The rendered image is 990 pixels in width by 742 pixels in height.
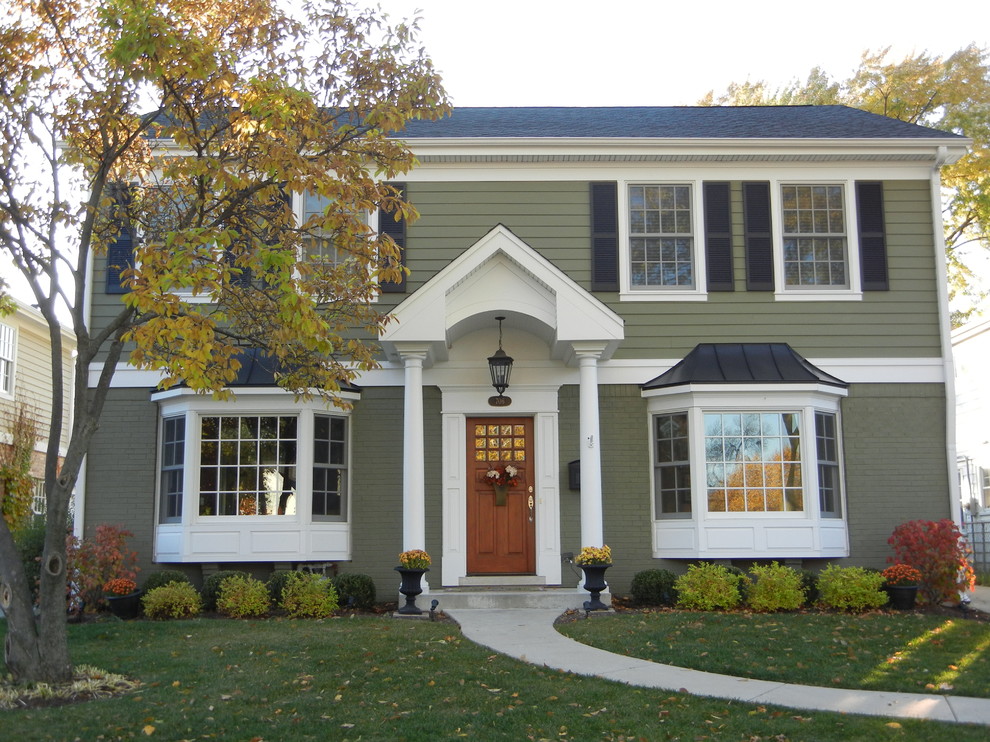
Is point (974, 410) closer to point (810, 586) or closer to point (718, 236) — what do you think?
point (718, 236)

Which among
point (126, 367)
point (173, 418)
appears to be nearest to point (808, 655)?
point (173, 418)

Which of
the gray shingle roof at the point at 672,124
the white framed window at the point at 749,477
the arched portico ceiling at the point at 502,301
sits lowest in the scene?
the white framed window at the point at 749,477

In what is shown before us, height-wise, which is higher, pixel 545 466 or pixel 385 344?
pixel 385 344

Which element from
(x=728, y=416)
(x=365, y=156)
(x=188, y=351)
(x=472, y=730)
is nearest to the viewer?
(x=472, y=730)

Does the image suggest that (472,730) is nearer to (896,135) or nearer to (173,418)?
(173,418)

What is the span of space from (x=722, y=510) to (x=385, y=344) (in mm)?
4916

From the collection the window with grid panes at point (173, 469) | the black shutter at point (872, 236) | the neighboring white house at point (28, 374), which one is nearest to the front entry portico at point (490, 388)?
the window with grid panes at point (173, 469)

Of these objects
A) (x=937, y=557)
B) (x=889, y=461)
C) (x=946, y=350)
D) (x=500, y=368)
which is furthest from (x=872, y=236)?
(x=500, y=368)

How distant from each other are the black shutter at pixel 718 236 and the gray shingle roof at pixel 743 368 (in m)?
0.91

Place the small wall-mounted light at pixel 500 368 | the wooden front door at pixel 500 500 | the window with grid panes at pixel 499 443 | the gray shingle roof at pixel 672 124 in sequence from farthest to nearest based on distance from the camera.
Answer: the gray shingle roof at pixel 672 124, the window with grid panes at pixel 499 443, the wooden front door at pixel 500 500, the small wall-mounted light at pixel 500 368

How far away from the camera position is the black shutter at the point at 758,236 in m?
13.6

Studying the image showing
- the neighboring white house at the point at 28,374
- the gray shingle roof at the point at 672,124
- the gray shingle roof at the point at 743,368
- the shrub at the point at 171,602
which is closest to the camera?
the shrub at the point at 171,602

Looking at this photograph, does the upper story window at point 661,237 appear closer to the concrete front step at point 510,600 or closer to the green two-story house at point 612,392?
the green two-story house at point 612,392

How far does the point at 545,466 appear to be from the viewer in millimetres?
13141
